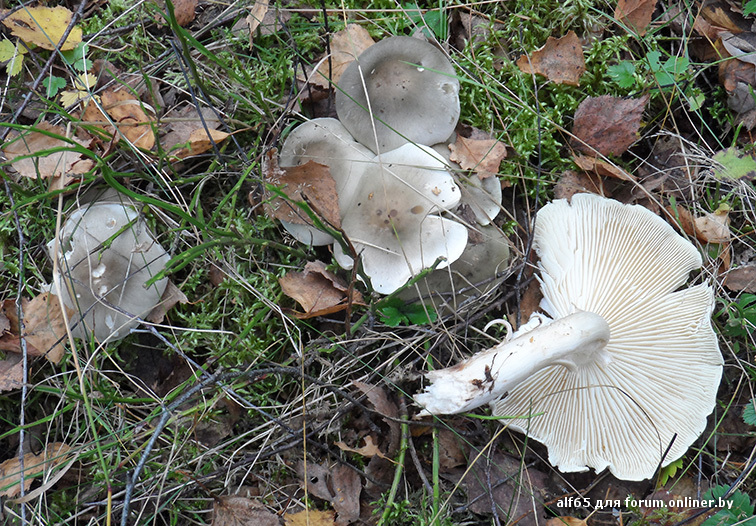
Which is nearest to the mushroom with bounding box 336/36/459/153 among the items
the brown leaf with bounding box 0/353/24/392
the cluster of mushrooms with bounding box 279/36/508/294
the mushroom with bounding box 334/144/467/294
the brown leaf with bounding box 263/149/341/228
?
the cluster of mushrooms with bounding box 279/36/508/294

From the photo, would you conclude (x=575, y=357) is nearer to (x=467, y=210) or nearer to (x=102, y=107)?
(x=467, y=210)

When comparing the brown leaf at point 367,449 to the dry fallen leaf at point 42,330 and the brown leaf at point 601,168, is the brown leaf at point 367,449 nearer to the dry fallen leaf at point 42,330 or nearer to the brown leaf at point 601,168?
the dry fallen leaf at point 42,330

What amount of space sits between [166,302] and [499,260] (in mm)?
1432

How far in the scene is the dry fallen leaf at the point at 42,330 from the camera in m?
2.27

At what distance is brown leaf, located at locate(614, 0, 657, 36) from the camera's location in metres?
2.44

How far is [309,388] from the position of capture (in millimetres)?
2215

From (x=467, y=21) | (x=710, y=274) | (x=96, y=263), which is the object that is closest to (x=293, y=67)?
(x=467, y=21)

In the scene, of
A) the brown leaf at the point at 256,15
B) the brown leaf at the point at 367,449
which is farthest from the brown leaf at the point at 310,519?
the brown leaf at the point at 256,15

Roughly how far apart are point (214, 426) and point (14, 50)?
1985 millimetres

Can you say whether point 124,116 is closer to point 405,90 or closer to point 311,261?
point 311,261

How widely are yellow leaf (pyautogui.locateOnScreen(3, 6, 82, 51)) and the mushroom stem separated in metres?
2.27

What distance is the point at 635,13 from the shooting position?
2463mm

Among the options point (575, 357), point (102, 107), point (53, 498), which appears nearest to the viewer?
point (575, 357)

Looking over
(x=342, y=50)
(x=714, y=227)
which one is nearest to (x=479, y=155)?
(x=342, y=50)
